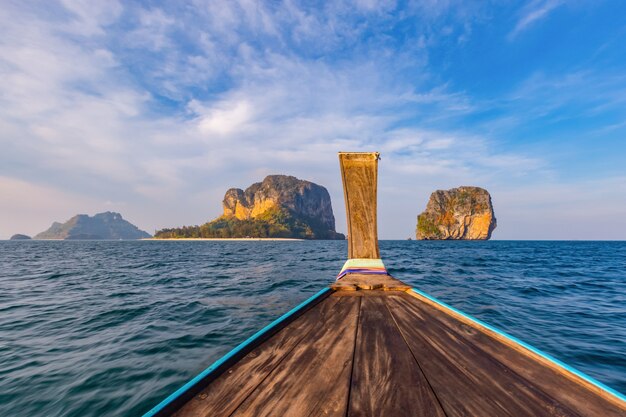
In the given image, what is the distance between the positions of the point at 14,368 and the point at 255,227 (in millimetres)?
160505

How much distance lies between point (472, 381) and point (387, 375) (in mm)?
776

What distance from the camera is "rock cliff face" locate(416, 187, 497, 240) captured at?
142125mm

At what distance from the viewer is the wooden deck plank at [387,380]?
6.66 ft

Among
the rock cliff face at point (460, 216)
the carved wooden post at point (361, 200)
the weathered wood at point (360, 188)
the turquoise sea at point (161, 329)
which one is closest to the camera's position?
the turquoise sea at point (161, 329)

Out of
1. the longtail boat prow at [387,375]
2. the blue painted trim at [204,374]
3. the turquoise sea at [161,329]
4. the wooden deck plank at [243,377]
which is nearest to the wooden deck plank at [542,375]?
the longtail boat prow at [387,375]

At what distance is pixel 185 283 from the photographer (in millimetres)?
13289

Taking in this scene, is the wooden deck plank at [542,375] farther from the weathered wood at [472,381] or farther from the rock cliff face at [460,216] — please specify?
the rock cliff face at [460,216]

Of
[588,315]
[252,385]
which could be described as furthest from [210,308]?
[588,315]

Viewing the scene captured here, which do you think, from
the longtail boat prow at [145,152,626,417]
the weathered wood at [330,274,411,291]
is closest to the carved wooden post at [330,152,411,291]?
the weathered wood at [330,274,411,291]

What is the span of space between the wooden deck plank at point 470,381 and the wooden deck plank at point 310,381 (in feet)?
2.64

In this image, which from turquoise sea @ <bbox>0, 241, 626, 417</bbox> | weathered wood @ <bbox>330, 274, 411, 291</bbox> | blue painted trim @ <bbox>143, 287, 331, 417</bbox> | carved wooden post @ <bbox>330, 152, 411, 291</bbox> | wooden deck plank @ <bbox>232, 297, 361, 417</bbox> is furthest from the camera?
carved wooden post @ <bbox>330, 152, 411, 291</bbox>

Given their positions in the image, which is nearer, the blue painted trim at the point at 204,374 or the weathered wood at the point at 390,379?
the blue painted trim at the point at 204,374

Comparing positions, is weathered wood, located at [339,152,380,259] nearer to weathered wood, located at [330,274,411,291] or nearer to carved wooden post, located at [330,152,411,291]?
carved wooden post, located at [330,152,411,291]

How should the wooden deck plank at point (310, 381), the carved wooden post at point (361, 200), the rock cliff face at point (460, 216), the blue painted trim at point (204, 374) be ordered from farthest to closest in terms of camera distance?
the rock cliff face at point (460, 216)
the carved wooden post at point (361, 200)
the wooden deck plank at point (310, 381)
the blue painted trim at point (204, 374)
